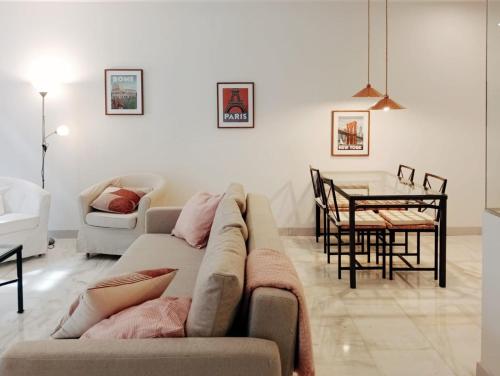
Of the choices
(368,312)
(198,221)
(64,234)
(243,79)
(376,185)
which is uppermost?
(243,79)

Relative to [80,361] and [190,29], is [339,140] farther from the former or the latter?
[80,361]

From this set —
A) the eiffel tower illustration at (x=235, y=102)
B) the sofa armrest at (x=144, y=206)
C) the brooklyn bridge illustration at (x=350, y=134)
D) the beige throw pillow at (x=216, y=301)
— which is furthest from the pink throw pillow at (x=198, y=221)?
the brooklyn bridge illustration at (x=350, y=134)

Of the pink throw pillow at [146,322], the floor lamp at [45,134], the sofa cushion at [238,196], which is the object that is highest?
the floor lamp at [45,134]

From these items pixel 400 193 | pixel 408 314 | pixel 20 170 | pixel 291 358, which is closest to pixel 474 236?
pixel 400 193

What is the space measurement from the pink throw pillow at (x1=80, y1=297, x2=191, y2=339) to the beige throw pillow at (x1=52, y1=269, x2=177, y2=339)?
35 mm

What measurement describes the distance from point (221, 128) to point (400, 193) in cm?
247

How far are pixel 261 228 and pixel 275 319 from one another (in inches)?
40.1

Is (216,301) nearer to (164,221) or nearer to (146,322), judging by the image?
(146,322)

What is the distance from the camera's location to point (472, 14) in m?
5.71

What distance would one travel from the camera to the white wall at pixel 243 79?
5.61m

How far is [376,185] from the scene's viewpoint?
4535 mm

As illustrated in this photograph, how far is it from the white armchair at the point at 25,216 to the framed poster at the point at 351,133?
3.19 metres

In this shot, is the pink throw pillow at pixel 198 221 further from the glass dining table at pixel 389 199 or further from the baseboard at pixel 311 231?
the baseboard at pixel 311 231

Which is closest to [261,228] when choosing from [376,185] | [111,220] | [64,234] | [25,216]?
[376,185]
